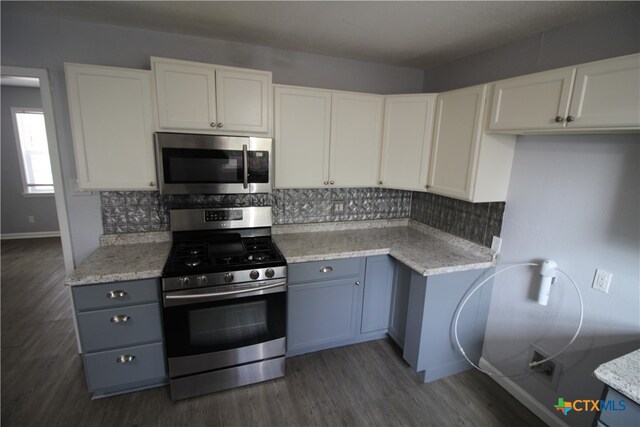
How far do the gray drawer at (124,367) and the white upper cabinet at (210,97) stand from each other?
147cm

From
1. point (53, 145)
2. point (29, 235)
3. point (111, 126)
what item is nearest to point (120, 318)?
point (111, 126)

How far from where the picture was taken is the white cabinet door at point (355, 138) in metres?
2.41

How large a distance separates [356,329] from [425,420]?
0.79 meters

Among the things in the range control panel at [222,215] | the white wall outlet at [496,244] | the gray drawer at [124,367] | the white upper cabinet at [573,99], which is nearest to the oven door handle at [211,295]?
the gray drawer at [124,367]

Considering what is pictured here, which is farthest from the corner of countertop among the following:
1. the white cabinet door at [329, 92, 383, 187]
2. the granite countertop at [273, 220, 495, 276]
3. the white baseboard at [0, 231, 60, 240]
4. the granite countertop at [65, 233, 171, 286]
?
the white baseboard at [0, 231, 60, 240]

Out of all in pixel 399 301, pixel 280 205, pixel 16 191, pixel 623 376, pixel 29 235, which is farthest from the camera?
pixel 29 235

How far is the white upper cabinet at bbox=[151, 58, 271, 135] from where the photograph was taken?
1916mm

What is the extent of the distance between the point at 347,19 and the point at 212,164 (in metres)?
1.27

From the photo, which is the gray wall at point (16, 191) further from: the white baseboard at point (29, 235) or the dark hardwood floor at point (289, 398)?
the dark hardwood floor at point (289, 398)

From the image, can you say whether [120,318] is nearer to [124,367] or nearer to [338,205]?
[124,367]

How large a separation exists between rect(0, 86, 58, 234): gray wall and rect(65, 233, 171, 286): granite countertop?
4.31m

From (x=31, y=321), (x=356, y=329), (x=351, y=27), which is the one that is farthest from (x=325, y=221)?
(x=31, y=321)

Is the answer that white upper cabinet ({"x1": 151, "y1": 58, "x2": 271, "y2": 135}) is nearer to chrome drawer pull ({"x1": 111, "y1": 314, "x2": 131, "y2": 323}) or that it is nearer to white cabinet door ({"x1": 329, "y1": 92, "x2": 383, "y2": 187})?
white cabinet door ({"x1": 329, "y1": 92, "x2": 383, "y2": 187})

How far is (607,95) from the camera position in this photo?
1.36 metres
